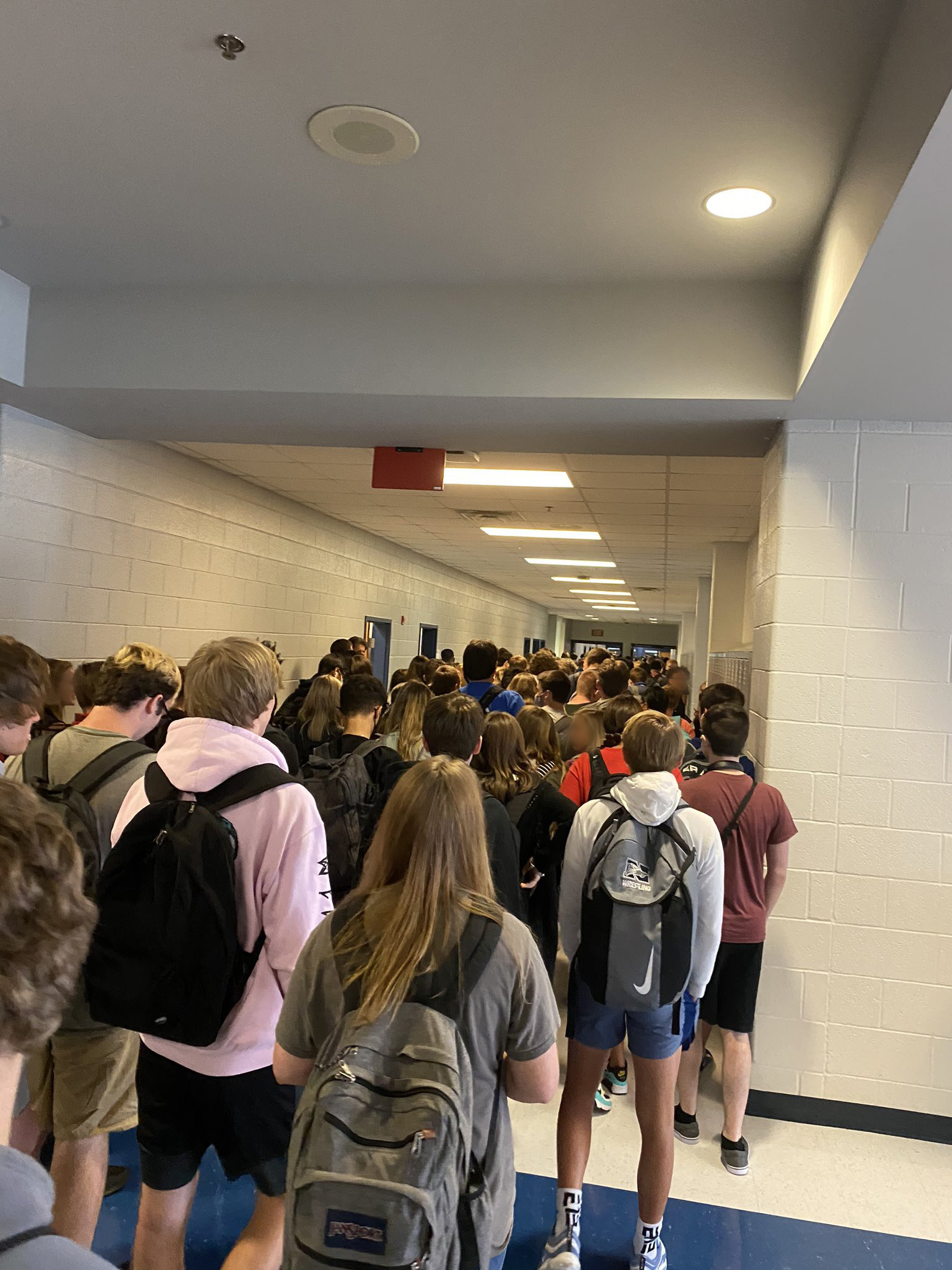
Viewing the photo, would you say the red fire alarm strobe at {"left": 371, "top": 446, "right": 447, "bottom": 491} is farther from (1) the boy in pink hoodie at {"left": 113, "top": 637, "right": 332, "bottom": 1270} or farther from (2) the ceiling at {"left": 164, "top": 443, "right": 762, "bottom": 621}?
(1) the boy in pink hoodie at {"left": 113, "top": 637, "right": 332, "bottom": 1270}

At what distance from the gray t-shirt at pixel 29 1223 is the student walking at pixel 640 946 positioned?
1774 mm

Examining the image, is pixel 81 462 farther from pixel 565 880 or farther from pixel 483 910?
pixel 483 910

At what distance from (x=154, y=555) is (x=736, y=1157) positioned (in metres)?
4.44

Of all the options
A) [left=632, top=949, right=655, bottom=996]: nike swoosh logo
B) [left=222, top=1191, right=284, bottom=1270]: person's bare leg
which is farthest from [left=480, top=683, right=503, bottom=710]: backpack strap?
[left=222, top=1191, right=284, bottom=1270]: person's bare leg

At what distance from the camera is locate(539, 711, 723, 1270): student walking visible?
2201 mm

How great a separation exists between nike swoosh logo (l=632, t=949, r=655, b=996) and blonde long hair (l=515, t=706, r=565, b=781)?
3.88 ft

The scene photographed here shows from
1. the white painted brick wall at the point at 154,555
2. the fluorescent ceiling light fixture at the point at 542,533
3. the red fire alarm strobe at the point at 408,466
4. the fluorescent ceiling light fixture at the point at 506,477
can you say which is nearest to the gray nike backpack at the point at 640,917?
the red fire alarm strobe at the point at 408,466

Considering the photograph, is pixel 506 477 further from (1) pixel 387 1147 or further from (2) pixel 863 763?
(1) pixel 387 1147

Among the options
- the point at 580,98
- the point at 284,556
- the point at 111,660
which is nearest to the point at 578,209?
the point at 580,98

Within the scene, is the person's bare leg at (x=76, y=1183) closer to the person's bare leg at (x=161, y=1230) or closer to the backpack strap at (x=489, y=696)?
the person's bare leg at (x=161, y=1230)

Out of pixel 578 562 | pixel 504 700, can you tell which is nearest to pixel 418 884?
pixel 504 700

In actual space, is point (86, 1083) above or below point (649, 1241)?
above

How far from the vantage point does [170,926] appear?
171 centimetres

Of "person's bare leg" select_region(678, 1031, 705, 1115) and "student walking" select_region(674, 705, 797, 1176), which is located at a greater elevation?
"student walking" select_region(674, 705, 797, 1176)
